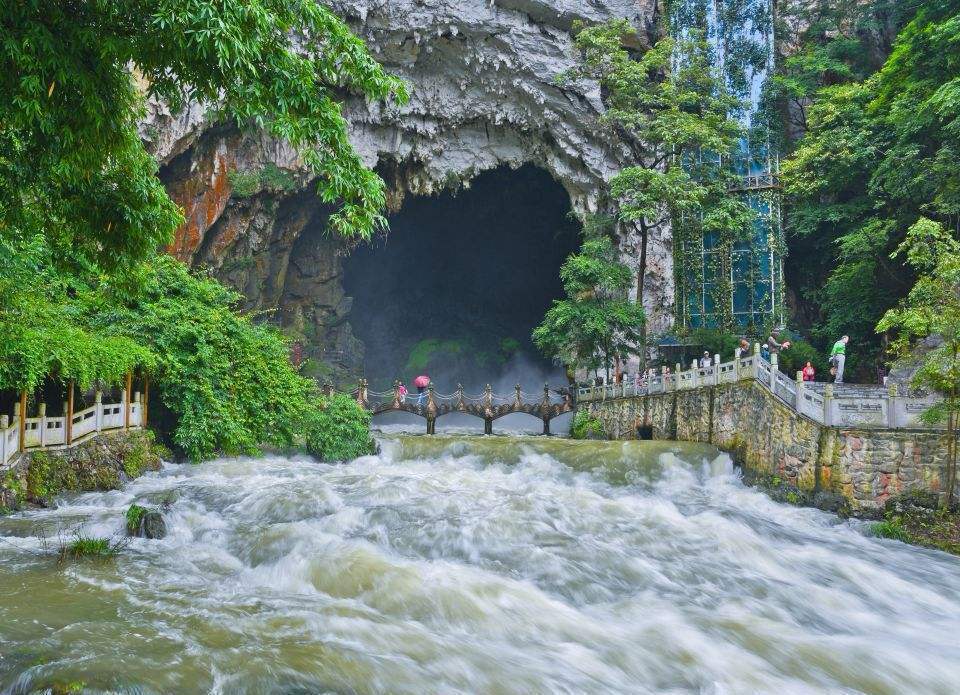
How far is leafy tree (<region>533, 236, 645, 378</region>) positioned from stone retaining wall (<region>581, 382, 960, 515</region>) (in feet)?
13.5

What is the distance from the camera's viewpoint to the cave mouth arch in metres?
29.7

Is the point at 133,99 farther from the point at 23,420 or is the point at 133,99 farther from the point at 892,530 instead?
the point at 892,530

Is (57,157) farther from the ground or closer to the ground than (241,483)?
farther from the ground

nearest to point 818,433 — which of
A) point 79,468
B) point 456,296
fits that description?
point 79,468

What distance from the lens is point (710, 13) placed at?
901 inches

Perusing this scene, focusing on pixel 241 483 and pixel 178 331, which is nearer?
pixel 241 483

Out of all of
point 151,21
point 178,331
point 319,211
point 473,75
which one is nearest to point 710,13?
point 473,75

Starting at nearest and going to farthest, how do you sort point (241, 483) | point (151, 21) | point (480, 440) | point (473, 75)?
point (151, 21), point (241, 483), point (480, 440), point (473, 75)

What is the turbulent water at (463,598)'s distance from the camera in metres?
3.79

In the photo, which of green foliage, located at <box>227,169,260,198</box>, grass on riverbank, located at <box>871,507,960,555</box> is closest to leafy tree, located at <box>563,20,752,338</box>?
green foliage, located at <box>227,169,260,198</box>

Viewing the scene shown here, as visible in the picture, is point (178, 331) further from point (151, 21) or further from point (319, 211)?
point (319, 211)

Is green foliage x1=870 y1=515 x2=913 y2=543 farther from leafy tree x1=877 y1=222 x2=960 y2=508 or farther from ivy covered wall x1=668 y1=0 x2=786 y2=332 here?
ivy covered wall x1=668 y1=0 x2=786 y2=332

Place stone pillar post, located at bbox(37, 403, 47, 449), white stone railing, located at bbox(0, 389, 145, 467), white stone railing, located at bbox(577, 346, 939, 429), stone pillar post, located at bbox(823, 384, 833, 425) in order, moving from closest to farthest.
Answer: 1. white stone railing, located at bbox(0, 389, 145, 467)
2. stone pillar post, located at bbox(37, 403, 47, 449)
3. white stone railing, located at bbox(577, 346, 939, 429)
4. stone pillar post, located at bbox(823, 384, 833, 425)

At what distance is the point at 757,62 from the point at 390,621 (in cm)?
2414
